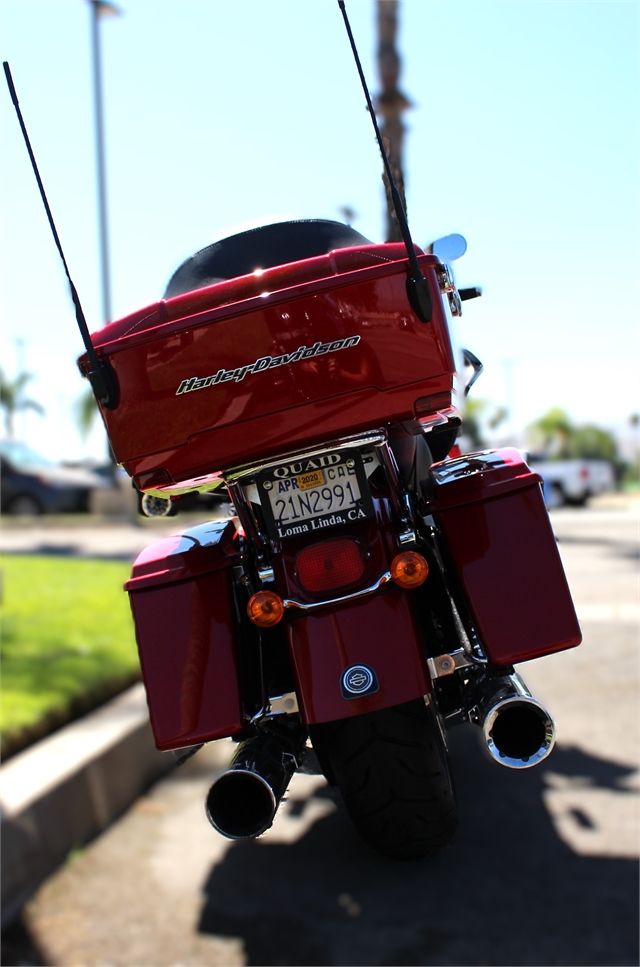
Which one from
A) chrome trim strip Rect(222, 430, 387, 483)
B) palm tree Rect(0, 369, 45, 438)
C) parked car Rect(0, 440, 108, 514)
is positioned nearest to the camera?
chrome trim strip Rect(222, 430, 387, 483)

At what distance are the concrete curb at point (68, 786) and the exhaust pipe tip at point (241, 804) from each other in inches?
138

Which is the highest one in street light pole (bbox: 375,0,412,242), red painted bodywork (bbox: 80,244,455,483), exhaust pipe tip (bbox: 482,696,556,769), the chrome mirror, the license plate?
street light pole (bbox: 375,0,412,242)

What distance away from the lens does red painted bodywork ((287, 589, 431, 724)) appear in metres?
2.10

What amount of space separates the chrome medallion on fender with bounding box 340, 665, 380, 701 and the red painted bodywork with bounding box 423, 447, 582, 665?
0.89 ft

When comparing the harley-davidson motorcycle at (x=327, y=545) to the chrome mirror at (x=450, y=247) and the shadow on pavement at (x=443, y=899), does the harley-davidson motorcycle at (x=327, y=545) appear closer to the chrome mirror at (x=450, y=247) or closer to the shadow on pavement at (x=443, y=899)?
the chrome mirror at (x=450, y=247)

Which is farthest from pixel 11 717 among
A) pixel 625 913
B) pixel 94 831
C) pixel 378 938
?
pixel 625 913

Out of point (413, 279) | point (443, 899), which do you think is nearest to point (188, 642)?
point (413, 279)

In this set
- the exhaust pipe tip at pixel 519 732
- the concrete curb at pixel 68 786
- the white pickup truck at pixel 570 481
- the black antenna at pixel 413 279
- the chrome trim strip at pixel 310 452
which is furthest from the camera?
the white pickup truck at pixel 570 481

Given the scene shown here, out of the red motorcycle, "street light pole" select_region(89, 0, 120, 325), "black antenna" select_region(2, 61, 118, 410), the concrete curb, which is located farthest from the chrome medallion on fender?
"street light pole" select_region(89, 0, 120, 325)

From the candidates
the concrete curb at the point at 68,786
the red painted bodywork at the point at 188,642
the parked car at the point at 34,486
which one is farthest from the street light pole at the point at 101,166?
the red painted bodywork at the point at 188,642

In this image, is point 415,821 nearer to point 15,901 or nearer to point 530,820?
point 15,901

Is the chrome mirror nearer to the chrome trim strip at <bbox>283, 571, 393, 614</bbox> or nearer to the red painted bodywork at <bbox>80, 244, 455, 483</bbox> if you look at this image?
the red painted bodywork at <bbox>80, 244, 455, 483</bbox>

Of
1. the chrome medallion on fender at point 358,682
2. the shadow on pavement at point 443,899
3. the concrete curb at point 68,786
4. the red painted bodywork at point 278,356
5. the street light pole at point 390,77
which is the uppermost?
the street light pole at point 390,77

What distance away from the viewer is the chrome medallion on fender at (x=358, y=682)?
2088mm
